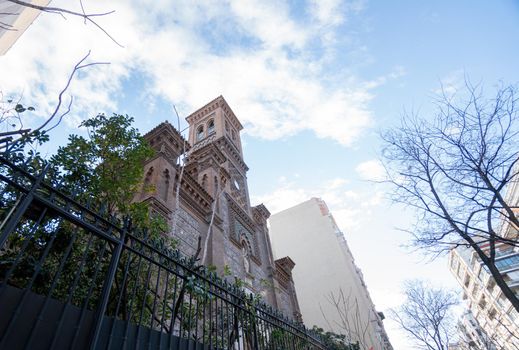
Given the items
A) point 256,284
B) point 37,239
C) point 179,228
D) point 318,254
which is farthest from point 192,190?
point 318,254

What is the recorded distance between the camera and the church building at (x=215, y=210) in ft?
31.2

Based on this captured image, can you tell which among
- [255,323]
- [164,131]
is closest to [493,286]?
[164,131]

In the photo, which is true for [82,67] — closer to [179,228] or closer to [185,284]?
[185,284]

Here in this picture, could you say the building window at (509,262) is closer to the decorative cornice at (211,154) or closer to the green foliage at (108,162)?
the decorative cornice at (211,154)

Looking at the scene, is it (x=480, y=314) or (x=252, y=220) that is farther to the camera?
(x=480, y=314)

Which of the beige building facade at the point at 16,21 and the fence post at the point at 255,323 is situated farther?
the beige building facade at the point at 16,21

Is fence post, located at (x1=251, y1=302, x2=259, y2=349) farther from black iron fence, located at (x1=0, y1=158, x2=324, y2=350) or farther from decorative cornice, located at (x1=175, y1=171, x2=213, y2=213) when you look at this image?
decorative cornice, located at (x1=175, y1=171, x2=213, y2=213)

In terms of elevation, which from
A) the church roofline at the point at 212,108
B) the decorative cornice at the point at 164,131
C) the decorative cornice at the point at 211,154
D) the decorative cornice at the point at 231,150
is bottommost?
the decorative cornice at the point at 164,131

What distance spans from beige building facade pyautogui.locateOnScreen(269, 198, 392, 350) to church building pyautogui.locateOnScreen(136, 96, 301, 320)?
948 cm

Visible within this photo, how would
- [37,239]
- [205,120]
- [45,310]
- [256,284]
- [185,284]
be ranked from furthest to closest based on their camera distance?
[205,120], [256,284], [37,239], [185,284], [45,310]

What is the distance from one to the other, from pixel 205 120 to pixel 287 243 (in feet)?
55.7

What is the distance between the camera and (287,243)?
109 feet

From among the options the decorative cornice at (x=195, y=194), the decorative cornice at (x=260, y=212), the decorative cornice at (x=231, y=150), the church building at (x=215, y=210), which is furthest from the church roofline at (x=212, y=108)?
the decorative cornice at (x=195, y=194)

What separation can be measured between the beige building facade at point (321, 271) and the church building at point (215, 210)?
31.1ft
